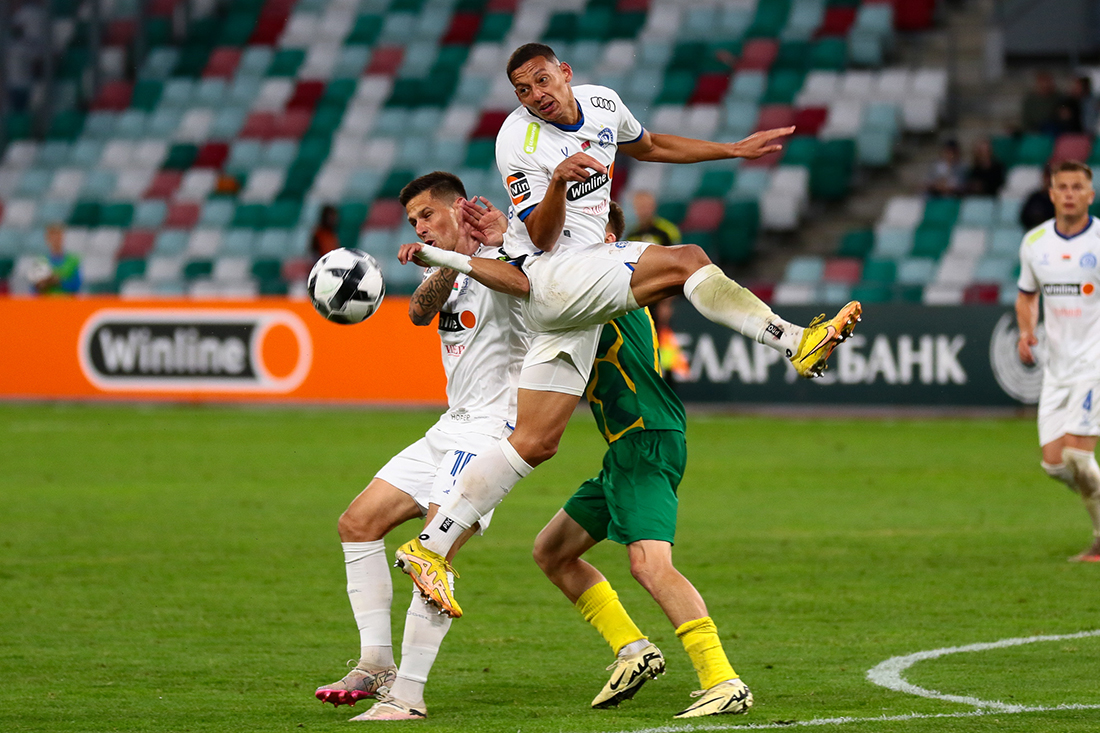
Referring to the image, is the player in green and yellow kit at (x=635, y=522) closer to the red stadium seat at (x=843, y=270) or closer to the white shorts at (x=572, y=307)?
the white shorts at (x=572, y=307)

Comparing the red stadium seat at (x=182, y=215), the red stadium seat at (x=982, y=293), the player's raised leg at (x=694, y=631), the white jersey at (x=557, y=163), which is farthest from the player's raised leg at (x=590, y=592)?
the red stadium seat at (x=182, y=215)

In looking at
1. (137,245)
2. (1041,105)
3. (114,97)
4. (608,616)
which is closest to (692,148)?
(608,616)

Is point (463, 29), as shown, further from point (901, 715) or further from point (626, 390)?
point (901, 715)

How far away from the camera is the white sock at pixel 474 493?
18.7 ft

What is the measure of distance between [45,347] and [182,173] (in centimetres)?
804

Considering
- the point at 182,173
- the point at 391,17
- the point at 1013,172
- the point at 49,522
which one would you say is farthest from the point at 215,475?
the point at 391,17

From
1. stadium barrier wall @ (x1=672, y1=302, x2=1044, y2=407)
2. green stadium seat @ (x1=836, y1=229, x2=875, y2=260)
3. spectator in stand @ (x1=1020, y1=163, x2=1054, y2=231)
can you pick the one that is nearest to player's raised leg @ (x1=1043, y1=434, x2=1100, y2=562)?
stadium barrier wall @ (x1=672, y1=302, x2=1044, y2=407)

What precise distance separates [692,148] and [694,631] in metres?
2.00

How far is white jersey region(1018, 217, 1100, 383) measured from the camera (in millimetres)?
9578

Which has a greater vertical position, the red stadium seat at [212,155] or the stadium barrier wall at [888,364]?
the red stadium seat at [212,155]

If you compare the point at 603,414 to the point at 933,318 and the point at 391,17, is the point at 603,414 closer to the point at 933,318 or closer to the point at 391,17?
the point at 933,318

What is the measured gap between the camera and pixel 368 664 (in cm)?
602

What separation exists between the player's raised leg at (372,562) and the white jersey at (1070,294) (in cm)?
493

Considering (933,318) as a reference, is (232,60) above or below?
above
